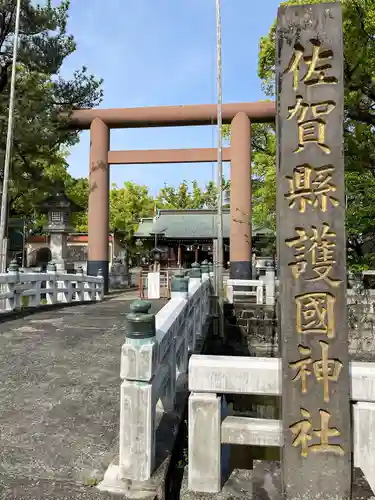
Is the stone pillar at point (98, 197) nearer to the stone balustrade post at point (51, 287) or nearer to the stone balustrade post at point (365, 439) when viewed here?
the stone balustrade post at point (51, 287)

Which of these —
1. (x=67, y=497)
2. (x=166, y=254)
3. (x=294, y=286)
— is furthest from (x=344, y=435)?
(x=166, y=254)

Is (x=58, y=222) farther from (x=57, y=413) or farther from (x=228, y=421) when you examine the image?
(x=228, y=421)

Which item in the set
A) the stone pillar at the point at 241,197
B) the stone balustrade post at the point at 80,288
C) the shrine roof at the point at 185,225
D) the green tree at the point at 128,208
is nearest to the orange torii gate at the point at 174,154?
the stone pillar at the point at 241,197

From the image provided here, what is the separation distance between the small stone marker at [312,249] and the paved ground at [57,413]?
139cm

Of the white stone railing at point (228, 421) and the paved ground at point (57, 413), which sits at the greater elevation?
the white stone railing at point (228, 421)

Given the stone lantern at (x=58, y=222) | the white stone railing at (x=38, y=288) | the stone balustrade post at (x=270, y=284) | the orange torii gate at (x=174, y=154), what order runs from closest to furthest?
the white stone railing at (x=38, y=288), the stone balustrade post at (x=270, y=284), the orange torii gate at (x=174, y=154), the stone lantern at (x=58, y=222)

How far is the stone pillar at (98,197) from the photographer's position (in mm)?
16453

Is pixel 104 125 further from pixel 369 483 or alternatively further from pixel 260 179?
pixel 369 483

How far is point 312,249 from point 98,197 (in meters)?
14.9

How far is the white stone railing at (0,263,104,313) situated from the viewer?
8867 millimetres

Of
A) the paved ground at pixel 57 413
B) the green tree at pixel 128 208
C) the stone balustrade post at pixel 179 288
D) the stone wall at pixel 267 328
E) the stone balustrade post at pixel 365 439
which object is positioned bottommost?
the stone wall at pixel 267 328

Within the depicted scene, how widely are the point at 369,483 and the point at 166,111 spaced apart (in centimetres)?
1560

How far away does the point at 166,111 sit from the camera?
15938 mm

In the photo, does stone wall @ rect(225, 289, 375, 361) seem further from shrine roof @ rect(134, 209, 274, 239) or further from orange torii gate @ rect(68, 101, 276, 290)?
shrine roof @ rect(134, 209, 274, 239)
